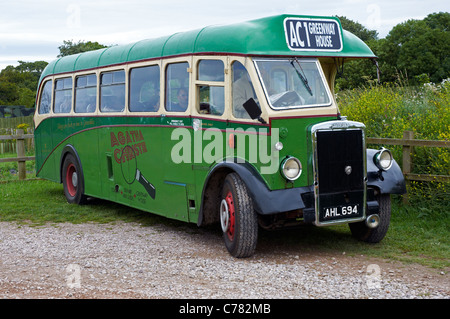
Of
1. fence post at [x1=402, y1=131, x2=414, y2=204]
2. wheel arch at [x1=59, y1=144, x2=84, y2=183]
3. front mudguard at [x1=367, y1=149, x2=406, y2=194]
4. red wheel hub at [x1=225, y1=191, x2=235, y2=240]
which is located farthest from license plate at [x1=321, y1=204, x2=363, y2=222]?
wheel arch at [x1=59, y1=144, x2=84, y2=183]

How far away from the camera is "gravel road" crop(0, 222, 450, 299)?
19.4 ft

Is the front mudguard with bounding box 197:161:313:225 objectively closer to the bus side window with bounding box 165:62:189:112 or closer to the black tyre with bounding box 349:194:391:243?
the black tyre with bounding box 349:194:391:243

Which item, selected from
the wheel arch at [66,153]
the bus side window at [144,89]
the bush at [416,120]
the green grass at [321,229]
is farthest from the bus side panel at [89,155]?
the bush at [416,120]

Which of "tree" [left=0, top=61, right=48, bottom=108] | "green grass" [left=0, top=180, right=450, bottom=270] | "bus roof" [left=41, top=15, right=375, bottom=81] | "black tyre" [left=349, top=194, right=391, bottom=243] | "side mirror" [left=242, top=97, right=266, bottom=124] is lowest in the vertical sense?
"green grass" [left=0, top=180, right=450, bottom=270]

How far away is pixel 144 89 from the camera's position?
30.3 feet

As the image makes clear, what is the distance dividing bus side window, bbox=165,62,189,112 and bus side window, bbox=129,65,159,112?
33cm

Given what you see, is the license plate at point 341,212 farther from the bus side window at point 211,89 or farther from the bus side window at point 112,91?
the bus side window at point 112,91

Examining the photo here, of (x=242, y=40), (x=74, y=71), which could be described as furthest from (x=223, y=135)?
(x=74, y=71)

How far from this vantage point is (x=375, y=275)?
21.0ft

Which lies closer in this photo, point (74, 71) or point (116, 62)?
point (116, 62)

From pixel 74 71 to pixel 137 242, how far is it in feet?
15.2

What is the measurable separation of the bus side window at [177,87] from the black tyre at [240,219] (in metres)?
1.47

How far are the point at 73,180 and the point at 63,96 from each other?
1695mm
